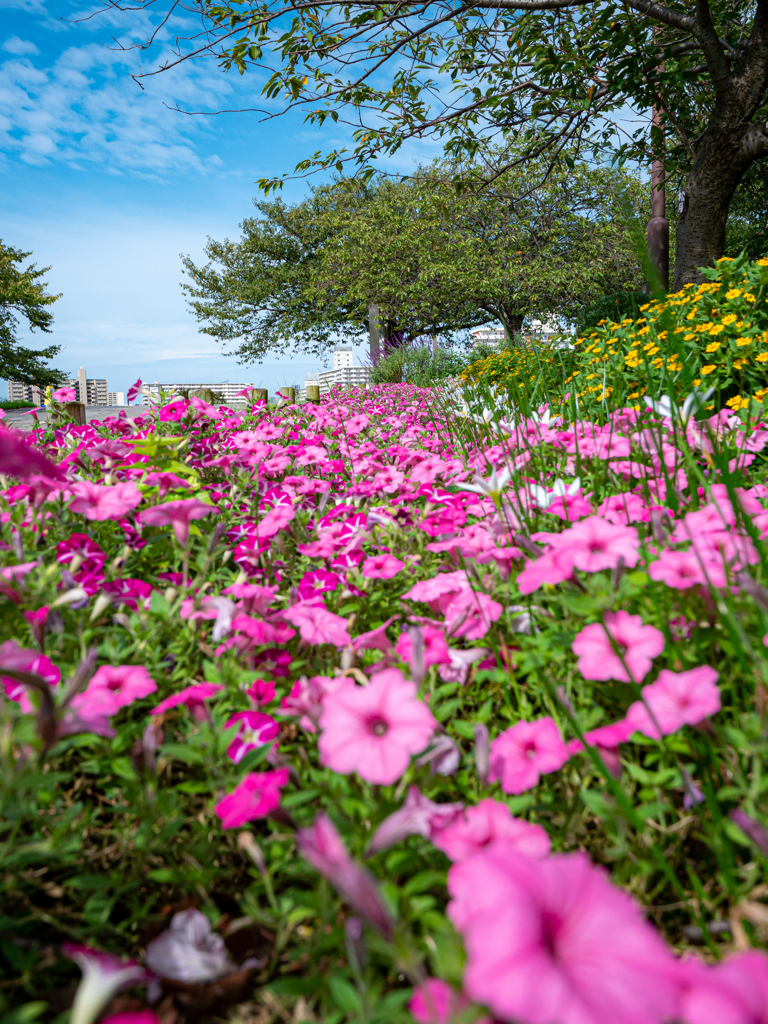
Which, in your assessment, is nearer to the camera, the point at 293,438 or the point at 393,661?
the point at 393,661

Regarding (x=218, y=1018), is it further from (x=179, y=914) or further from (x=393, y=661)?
(x=393, y=661)

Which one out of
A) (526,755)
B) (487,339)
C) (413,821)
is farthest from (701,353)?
(487,339)

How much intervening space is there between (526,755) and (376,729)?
30 cm

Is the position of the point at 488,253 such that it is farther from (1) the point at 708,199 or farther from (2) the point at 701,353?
(2) the point at 701,353

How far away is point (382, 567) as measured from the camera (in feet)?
5.76

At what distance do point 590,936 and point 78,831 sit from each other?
92 centimetres

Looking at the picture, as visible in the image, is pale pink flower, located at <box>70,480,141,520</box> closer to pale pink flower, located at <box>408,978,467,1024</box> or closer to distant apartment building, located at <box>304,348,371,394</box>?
pale pink flower, located at <box>408,978,467,1024</box>

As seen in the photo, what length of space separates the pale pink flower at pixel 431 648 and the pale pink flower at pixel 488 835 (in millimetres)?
384

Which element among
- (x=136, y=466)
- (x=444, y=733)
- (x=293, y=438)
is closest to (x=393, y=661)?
(x=444, y=733)

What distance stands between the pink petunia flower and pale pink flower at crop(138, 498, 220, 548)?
389 mm

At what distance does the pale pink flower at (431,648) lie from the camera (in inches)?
49.1

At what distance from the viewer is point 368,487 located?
2.53 metres

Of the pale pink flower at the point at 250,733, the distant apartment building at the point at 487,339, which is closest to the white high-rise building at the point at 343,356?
the distant apartment building at the point at 487,339

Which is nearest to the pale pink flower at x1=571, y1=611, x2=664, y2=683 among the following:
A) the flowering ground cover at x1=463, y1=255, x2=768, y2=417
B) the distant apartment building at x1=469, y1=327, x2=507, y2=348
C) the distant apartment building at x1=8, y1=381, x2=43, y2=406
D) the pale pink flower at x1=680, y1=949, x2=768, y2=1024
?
the pale pink flower at x1=680, y1=949, x2=768, y2=1024
